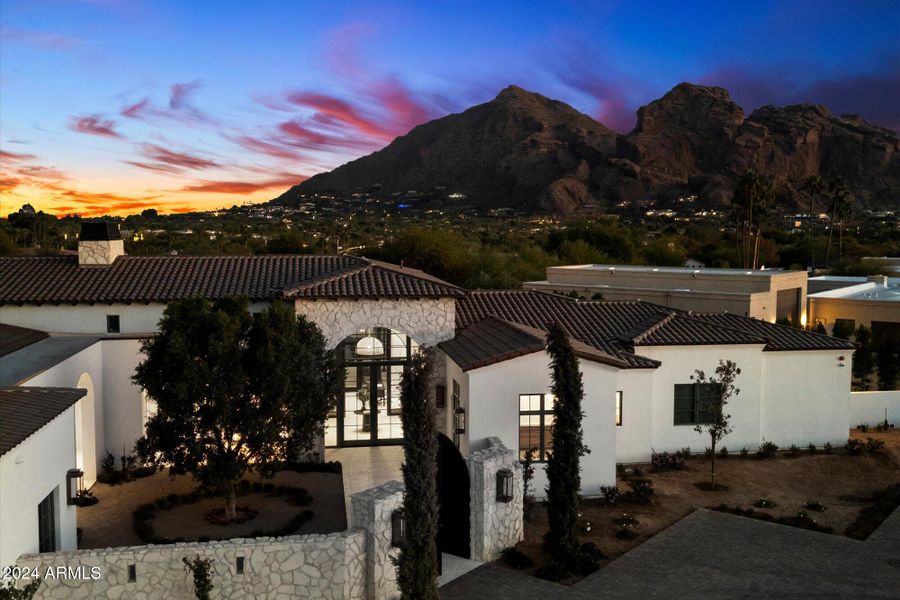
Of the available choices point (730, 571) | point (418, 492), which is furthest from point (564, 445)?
point (418, 492)

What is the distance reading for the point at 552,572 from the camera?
13.2 metres

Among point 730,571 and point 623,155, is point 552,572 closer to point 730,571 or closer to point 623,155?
point 730,571

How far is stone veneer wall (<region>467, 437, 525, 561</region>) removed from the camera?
13992 mm

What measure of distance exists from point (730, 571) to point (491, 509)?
407 cm

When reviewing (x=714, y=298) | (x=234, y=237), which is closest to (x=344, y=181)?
(x=234, y=237)

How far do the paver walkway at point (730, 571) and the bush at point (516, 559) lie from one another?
0.19 meters

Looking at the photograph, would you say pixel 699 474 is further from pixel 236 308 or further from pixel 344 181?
pixel 344 181

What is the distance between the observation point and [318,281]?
1933cm

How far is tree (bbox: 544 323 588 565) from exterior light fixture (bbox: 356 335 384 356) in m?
6.64

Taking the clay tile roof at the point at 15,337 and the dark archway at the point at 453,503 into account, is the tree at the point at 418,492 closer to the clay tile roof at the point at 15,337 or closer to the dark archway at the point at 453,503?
the dark archway at the point at 453,503

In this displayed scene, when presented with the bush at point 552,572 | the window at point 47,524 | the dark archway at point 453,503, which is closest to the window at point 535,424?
the dark archway at point 453,503

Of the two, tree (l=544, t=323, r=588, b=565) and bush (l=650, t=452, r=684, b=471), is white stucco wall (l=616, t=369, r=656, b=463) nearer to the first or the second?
bush (l=650, t=452, r=684, b=471)

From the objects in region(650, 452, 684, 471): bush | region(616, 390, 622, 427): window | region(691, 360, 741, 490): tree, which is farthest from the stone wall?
region(650, 452, 684, 471): bush

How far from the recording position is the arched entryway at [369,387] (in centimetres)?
1973
